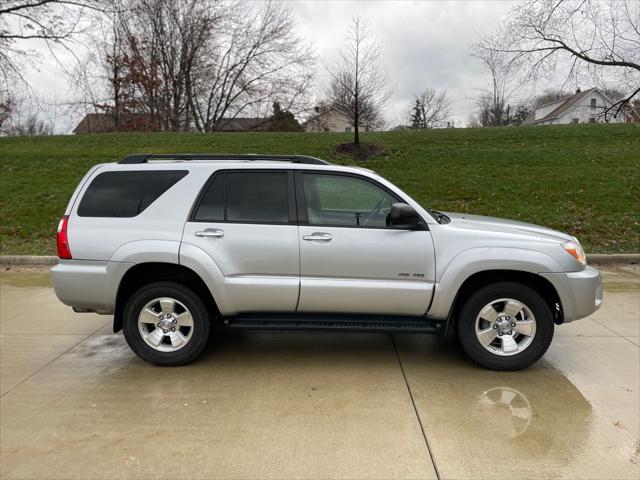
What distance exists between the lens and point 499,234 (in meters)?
4.03

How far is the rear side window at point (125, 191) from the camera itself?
13.7 feet

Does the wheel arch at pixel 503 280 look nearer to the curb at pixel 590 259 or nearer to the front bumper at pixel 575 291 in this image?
the front bumper at pixel 575 291

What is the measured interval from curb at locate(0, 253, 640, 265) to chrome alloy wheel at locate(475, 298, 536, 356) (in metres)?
5.94

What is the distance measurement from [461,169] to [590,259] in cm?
651

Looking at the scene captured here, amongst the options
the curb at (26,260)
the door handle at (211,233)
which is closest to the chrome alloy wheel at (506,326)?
the door handle at (211,233)

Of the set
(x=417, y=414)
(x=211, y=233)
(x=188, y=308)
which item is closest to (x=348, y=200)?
(x=211, y=233)

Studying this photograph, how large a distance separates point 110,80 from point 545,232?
33584mm

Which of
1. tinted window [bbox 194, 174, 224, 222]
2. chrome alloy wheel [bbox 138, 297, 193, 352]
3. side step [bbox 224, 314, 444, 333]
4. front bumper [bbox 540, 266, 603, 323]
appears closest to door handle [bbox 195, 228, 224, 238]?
tinted window [bbox 194, 174, 224, 222]

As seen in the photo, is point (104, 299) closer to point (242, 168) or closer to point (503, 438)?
point (242, 168)

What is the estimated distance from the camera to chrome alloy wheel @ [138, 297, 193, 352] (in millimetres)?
4141

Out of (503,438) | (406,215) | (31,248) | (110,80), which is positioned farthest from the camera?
(110,80)

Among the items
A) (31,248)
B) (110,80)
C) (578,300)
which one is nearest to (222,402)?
(578,300)

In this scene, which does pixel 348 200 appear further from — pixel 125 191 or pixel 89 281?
pixel 89 281

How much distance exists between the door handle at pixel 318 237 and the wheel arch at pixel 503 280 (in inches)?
48.0
